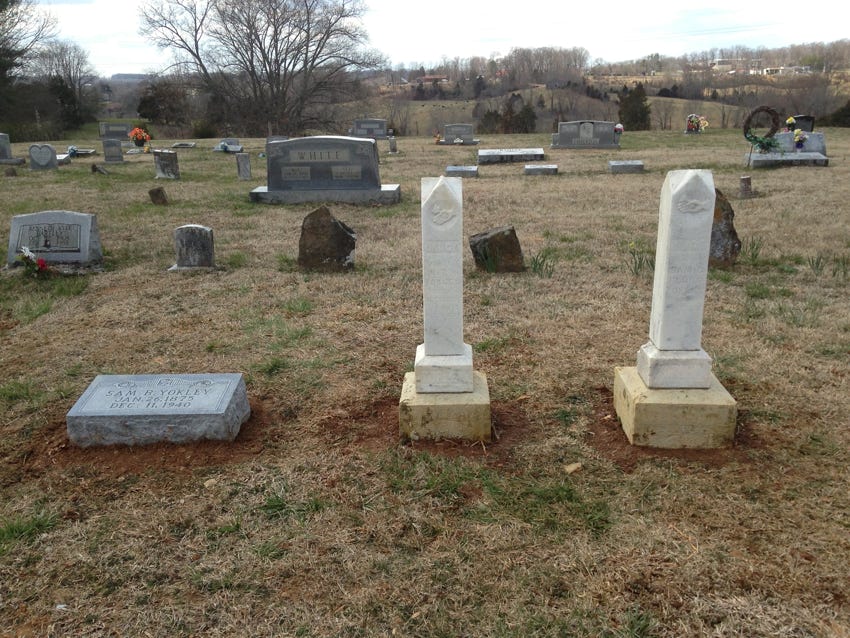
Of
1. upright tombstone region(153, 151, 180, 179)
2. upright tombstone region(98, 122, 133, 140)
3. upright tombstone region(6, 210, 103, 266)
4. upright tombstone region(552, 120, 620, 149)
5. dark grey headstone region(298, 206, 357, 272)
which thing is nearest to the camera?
dark grey headstone region(298, 206, 357, 272)

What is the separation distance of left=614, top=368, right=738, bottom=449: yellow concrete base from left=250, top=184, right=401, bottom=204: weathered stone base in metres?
9.28

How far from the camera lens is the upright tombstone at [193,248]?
7820mm

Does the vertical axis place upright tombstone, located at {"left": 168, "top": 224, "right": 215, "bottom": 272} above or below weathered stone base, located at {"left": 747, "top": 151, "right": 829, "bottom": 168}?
below

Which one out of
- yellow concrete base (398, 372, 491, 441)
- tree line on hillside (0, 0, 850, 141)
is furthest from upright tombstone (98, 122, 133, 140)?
yellow concrete base (398, 372, 491, 441)

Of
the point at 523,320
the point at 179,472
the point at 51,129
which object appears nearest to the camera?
the point at 179,472

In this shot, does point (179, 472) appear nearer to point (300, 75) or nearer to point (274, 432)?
point (274, 432)

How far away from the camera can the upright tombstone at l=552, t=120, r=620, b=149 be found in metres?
22.1

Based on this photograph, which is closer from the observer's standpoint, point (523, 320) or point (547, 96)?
point (523, 320)

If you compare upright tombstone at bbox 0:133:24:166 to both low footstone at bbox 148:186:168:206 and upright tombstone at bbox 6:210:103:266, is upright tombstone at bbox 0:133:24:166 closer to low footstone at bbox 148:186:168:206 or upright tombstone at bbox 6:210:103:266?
low footstone at bbox 148:186:168:206

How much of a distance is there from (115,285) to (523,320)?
4.78 meters

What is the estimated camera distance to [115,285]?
7457 millimetres

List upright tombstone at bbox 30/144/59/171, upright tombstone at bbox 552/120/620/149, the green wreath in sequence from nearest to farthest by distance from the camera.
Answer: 1. the green wreath
2. upright tombstone at bbox 30/144/59/171
3. upright tombstone at bbox 552/120/620/149

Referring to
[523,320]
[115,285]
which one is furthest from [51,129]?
[523,320]

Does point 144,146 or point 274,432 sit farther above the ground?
point 144,146
